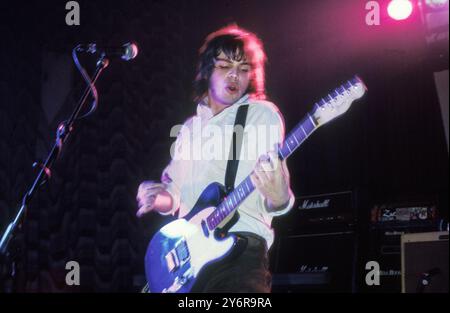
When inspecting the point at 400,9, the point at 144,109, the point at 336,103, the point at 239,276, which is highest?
the point at 400,9

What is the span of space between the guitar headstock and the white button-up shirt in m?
0.22

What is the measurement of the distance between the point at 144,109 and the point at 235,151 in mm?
855

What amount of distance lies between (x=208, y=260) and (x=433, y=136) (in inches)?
51.0

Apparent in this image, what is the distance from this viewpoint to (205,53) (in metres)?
3.20

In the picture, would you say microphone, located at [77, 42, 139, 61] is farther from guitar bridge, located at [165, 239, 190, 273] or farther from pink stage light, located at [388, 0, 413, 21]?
Result: pink stage light, located at [388, 0, 413, 21]

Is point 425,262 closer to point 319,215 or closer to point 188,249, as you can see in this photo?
point 319,215

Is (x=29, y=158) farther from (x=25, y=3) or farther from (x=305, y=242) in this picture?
(x=305, y=242)

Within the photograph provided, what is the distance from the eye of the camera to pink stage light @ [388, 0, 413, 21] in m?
2.72

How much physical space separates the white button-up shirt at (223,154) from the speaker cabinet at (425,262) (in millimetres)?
666

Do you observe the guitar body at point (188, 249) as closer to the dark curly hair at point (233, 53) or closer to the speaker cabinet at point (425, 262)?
the dark curly hair at point (233, 53)

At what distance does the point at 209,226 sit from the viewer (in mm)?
2723

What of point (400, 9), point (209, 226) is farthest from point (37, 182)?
point (400, 9)

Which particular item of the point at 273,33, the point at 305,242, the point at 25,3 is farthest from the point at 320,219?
the point at 25,3

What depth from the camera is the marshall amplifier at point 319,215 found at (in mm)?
2721
